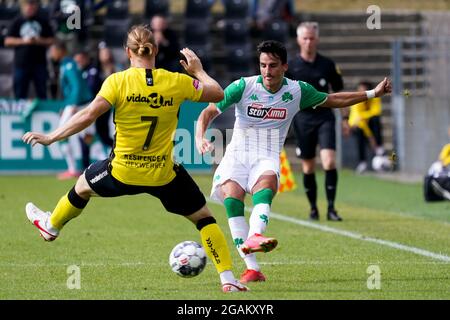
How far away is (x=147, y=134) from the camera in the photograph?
866cm

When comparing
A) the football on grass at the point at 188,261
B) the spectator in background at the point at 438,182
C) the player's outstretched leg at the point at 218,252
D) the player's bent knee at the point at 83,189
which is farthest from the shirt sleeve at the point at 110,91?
the spectator in background at the point at 438,182

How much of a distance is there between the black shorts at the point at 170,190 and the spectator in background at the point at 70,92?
38.5 feet

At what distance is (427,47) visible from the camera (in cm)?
2353

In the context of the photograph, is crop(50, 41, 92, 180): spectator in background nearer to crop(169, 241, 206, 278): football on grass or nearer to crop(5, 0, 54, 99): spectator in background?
crop(5, 0, 54, 99): spectator in background

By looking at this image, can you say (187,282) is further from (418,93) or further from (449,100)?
(418,93)

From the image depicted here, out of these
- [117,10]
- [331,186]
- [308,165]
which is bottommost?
[331,186]

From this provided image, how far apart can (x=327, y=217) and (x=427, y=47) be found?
9974 millimetres

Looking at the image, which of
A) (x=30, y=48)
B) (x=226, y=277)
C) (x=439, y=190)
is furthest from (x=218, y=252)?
(x=30, y=48)

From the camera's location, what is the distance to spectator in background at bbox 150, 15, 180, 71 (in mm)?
22203

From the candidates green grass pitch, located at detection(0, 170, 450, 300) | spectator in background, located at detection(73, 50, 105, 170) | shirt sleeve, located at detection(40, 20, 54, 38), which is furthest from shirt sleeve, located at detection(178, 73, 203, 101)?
shirt sleeve, located at detection(40, 20, 54, 38)

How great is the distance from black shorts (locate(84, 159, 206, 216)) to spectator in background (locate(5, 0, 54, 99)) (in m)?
13.8

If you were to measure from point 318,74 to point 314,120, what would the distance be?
583 mm

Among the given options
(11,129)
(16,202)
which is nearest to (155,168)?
(16,202)

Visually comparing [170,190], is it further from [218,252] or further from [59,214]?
[59,214]
